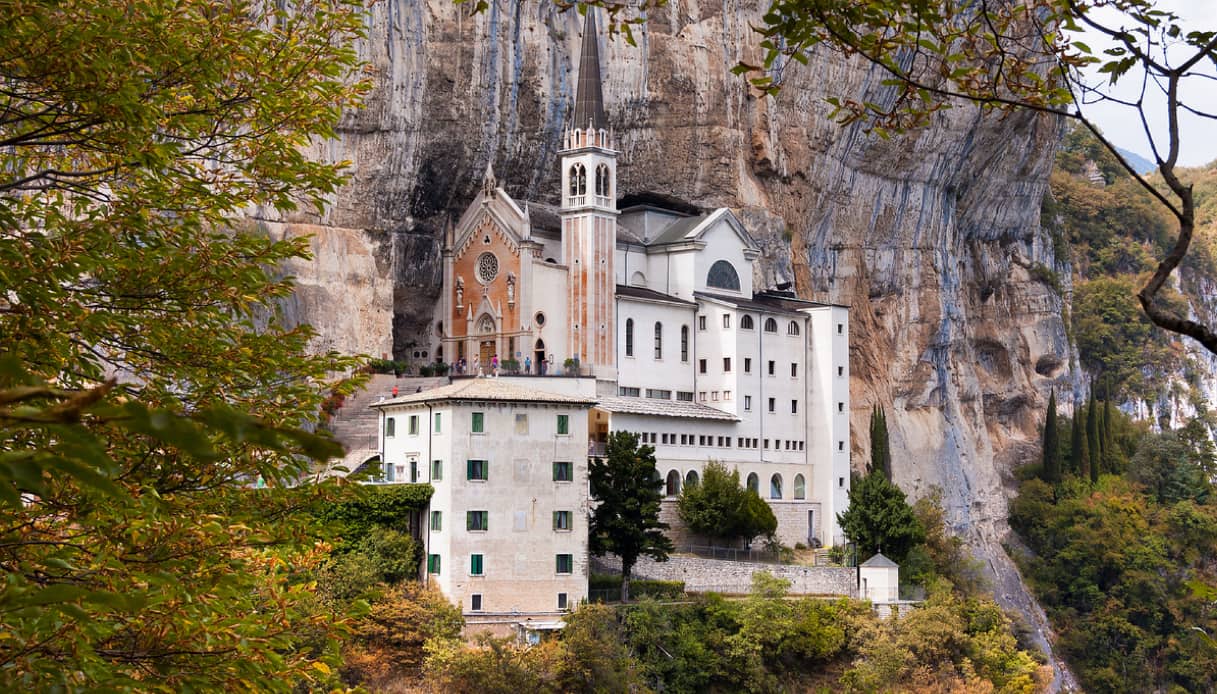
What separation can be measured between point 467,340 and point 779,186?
15.5m

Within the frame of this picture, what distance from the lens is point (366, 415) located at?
4969 cm

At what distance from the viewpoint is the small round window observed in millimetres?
55906

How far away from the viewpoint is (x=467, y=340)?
56531 mm

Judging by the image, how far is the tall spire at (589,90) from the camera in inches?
2194

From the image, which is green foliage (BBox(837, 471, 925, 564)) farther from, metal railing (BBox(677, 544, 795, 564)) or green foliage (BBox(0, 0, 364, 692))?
green foliage (BBox(0, 0, 364, 692))

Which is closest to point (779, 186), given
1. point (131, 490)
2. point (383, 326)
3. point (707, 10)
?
point (707, 10)

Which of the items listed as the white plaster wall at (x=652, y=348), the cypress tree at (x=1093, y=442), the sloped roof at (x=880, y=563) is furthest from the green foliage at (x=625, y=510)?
the cypress tree at (x=1093, y=442)

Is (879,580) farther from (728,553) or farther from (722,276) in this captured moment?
(722,276)

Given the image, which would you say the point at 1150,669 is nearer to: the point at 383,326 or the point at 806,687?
the point at 806,687

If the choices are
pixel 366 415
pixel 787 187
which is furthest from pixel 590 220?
pixel 787 187

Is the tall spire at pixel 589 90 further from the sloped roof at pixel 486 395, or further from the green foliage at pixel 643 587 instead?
the green foliage at pixel 643 587

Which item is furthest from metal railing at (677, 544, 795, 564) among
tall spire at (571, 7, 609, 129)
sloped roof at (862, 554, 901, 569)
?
tall spire at (571, 7, 609, 129)

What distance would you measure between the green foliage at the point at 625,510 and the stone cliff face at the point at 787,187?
1158cm

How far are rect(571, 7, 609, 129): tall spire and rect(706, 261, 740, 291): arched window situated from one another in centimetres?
709
